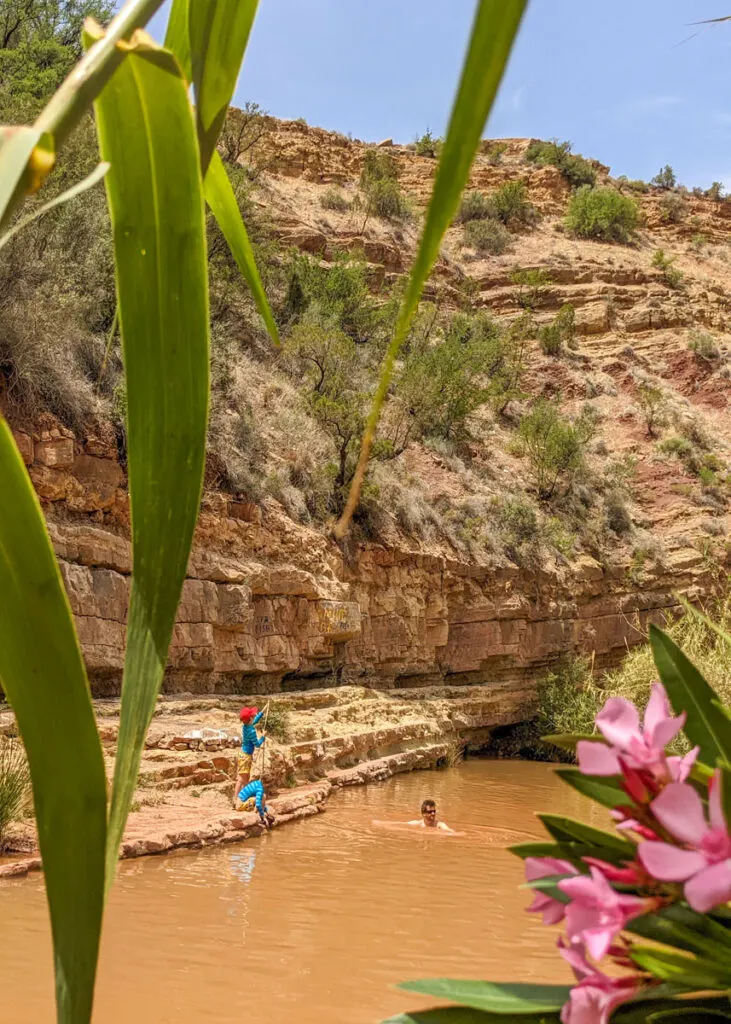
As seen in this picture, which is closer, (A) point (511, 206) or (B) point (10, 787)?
(B) point (10, 787)

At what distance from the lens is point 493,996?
0.70 m

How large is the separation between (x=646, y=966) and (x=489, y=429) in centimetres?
2360

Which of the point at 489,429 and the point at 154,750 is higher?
the point at 489,429

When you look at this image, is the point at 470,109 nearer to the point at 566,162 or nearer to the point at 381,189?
the point at 381,189

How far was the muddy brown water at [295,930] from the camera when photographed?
183 inches

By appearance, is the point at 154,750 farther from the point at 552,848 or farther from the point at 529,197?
the point at 529,197

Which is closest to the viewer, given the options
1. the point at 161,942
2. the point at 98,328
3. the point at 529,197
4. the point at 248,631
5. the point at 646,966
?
the point at 646,966

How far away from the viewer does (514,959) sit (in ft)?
19.3

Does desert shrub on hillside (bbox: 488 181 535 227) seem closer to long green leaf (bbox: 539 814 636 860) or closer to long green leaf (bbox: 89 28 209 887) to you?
long green leaf (bbox: 539 814 636 860)

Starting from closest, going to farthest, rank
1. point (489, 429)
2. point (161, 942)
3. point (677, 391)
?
A: 1. point (161, 942)
2. point (489, 429)
3. point (677, 391)

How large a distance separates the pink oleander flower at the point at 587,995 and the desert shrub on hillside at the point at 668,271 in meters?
36.8

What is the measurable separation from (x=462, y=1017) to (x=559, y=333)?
30.1 metres

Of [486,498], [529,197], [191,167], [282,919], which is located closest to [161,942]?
[282,919]

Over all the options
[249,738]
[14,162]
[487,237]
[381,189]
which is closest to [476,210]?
[487,237]
